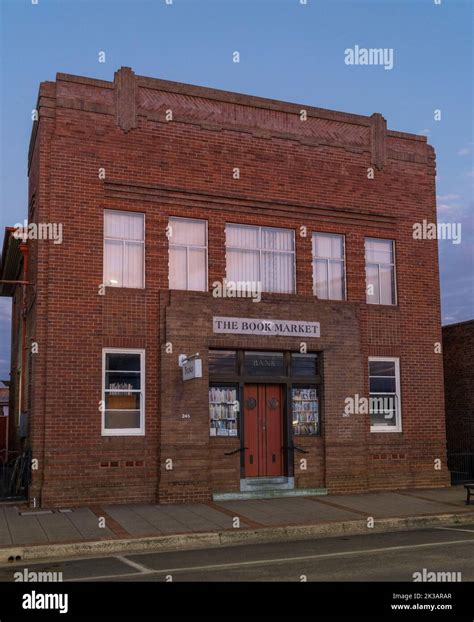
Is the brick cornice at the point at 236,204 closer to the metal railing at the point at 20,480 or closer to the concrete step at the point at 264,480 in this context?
the metal railing at the point at 20,480

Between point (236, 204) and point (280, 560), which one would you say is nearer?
point (280, 560)

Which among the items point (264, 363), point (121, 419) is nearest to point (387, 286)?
point (264, 363)

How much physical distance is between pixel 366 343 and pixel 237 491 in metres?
5.10

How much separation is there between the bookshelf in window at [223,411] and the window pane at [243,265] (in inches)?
107

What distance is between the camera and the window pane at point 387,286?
66.6 ft

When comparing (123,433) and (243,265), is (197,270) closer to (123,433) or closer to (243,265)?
(243,265)

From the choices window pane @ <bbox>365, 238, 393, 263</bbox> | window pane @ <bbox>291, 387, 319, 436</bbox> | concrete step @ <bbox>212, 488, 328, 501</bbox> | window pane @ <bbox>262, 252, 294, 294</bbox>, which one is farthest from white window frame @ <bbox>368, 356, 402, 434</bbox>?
window pane @ <bbox>262, 252, 294, 294</bbox>

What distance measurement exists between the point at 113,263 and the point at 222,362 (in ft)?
11.3

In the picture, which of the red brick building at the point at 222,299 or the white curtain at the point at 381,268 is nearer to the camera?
the red brick building at the point at 222,299

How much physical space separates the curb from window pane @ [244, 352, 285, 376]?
5.22 metres

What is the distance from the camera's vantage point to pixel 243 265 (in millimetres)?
18891

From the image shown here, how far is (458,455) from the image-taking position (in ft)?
70.5

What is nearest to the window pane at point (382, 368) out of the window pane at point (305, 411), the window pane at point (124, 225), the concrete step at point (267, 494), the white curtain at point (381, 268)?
the white curtain at point (381, 268)
